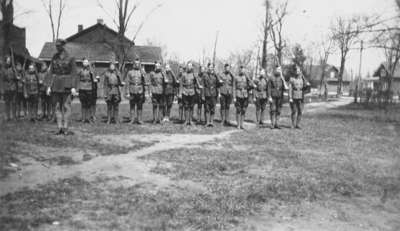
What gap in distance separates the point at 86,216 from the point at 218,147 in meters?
5.91

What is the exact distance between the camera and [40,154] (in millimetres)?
8648

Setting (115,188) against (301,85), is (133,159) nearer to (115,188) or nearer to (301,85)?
(115,188)

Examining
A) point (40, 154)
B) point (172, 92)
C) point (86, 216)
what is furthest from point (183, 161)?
point (172, 92)

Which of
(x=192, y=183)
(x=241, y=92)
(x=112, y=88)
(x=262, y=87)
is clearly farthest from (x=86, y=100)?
(x=192, y=183)

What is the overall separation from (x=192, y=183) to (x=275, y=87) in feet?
28.9

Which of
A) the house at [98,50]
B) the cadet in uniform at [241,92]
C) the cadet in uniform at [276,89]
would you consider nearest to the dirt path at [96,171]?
the cadet in uniform at [241,92]

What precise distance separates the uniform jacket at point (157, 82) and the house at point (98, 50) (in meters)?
32.8

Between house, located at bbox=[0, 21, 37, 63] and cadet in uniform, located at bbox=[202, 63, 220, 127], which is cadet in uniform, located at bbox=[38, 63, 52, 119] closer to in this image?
house, located at bbox=[0, 21, 37, 63]

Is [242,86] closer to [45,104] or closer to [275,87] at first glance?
[275,87]

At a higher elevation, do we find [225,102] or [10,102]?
[225,102]

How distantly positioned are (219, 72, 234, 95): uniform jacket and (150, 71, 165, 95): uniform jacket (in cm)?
217

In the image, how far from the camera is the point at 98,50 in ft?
164

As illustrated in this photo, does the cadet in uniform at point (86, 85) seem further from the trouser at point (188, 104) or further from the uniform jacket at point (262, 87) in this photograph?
the uniform jacket at point (262, 87)

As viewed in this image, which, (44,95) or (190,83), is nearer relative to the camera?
(44,95)
